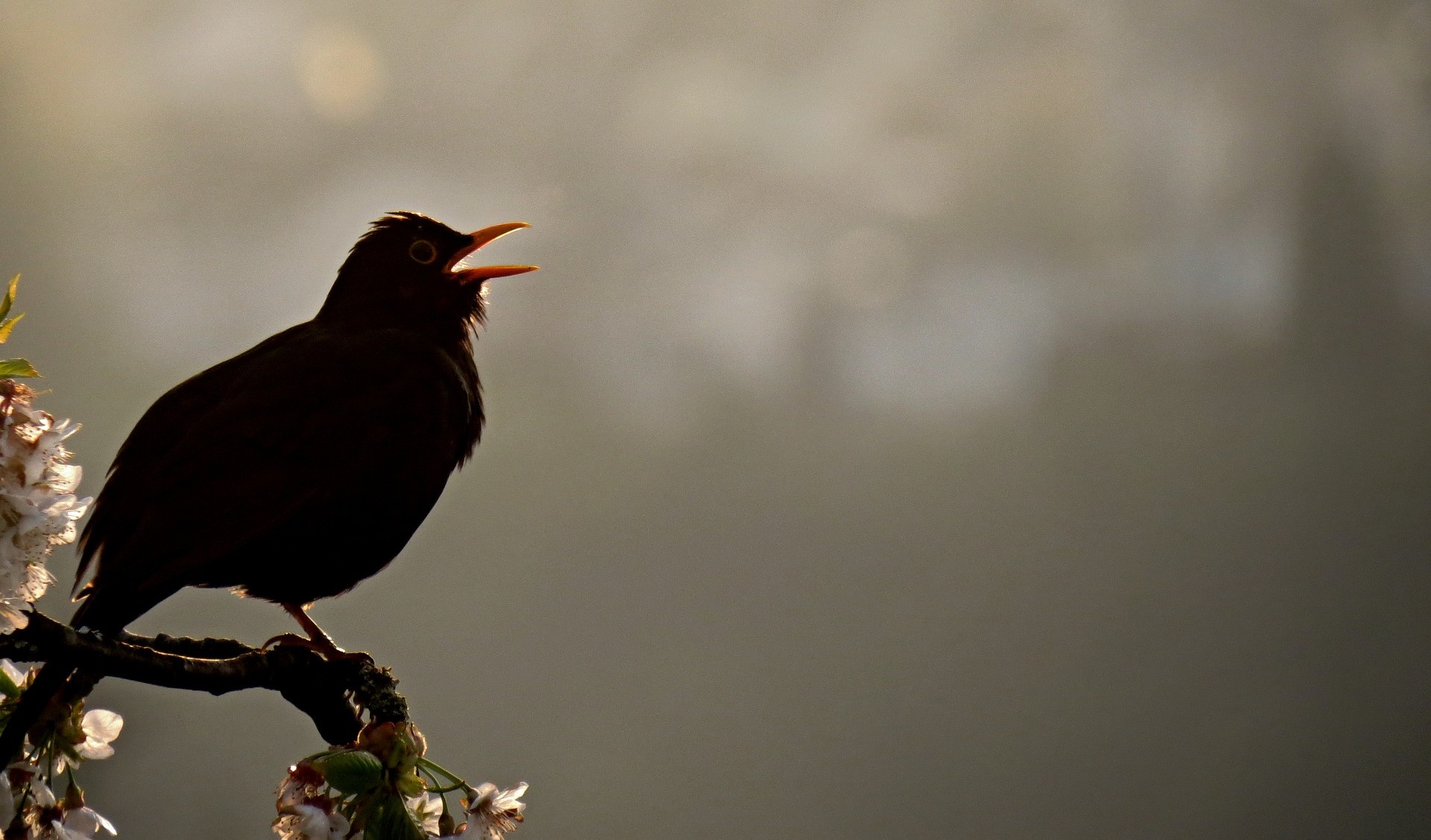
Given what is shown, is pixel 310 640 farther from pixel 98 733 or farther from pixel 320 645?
pixel 98 733

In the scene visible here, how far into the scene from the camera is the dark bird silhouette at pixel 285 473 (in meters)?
2.87

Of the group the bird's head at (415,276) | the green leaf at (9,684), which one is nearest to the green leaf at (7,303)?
the green leaf at (9,684)

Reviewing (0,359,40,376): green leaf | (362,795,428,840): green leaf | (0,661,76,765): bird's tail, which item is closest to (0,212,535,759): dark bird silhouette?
(0,661,76,765): bird's tail

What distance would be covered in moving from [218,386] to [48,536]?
1607 millimetres

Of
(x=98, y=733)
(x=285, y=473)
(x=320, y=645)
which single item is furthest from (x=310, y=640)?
(x=98, y=733)

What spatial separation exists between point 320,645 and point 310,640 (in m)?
0.04

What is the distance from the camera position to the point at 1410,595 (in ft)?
366

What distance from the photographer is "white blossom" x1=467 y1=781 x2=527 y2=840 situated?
2449mm

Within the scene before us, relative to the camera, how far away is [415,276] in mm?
4066

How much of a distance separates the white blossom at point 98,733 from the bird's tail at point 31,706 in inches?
6.6

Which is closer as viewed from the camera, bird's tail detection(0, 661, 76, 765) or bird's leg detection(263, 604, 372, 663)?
bird's tail detection(0, 661, 76, 765)

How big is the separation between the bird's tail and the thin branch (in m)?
0.06

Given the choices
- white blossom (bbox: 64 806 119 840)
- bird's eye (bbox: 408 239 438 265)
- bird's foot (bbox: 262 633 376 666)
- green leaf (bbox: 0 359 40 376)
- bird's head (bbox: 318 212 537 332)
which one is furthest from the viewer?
bird's eye (bbox: 408 239 438 265)

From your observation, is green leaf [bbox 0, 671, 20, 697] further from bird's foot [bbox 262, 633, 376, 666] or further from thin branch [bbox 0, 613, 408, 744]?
bird's foot [bbox 262, 633, 376, 666]
